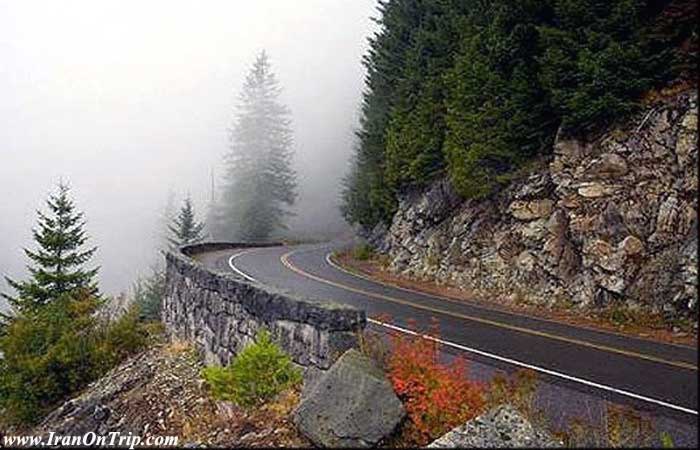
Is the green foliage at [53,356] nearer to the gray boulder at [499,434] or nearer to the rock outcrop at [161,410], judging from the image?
the rock outcrop at [161,410]

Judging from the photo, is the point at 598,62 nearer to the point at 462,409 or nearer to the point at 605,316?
the point at 605,316

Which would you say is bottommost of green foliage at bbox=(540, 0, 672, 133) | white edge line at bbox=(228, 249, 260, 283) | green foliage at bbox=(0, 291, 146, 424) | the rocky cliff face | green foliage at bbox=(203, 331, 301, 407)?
green foliage at bbox=(0, 291, 146, 424)

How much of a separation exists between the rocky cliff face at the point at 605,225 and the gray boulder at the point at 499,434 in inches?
346

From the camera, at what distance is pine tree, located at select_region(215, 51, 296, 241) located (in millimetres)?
46844

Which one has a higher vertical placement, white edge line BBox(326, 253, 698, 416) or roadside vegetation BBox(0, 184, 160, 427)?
white edge line BBox(326, 253, 698, 416)

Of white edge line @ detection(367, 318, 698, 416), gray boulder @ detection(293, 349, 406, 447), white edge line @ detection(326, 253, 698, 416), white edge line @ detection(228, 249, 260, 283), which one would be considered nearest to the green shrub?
white edge line @ detection(228, 249, 260, 283)

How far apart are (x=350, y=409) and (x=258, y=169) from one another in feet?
139

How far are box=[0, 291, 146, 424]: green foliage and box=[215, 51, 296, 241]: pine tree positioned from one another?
28.7 metres

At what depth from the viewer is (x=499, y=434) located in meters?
5.94

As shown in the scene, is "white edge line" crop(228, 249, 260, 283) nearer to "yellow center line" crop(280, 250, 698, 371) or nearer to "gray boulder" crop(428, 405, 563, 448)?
"yellow center line" crop(280, 250, 698, 371)

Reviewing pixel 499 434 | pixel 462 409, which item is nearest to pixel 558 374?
pixel 462 409

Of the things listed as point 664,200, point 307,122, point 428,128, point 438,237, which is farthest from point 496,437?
point 307,122

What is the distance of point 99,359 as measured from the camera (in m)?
16.1

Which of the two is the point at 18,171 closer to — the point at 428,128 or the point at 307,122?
the point at 307,122
